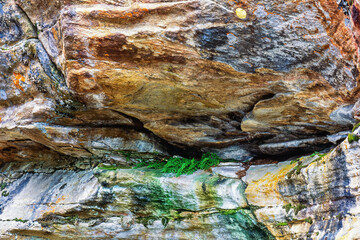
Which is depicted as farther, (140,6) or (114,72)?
(114,72)

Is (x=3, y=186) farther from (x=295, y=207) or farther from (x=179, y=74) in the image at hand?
(x=295, y=207)

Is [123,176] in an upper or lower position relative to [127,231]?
upper

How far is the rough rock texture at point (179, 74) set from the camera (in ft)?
17.8

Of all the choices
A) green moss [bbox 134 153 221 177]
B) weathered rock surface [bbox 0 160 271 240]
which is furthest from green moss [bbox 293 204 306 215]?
green moss [bbox 134 153 221 177]

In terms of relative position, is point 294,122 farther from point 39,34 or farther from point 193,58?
point 39,34

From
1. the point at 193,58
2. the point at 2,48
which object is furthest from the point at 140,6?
the point at 2,48

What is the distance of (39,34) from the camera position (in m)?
7.31

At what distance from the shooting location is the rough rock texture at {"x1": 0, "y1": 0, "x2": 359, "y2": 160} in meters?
5.43

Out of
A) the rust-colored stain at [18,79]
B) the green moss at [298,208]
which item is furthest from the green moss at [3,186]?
the green moss at [298,208]

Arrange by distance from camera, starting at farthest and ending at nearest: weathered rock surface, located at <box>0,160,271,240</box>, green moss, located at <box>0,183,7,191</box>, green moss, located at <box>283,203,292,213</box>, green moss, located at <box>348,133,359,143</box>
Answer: green moss, located at <box>0,183,7,191</box>, weathered rock surface, located at <box>0,160,271,240</box>, green moss, located at <box>283,203,292,213</box>, green moss, located at <box>348,133,359,143</box>

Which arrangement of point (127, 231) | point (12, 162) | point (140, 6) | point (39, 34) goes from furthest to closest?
point (12, 162)
point (127, 231)
point (39, 34)
point (140, 6)

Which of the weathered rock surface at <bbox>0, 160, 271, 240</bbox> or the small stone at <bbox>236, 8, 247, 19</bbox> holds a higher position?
the small stone at <bbox>236, 8, 247, 19</bbox>

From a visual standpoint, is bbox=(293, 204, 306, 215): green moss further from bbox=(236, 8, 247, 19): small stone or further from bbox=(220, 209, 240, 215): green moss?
bbox=(236, 8, 247, 19): small stone

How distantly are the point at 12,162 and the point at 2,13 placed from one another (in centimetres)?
556
